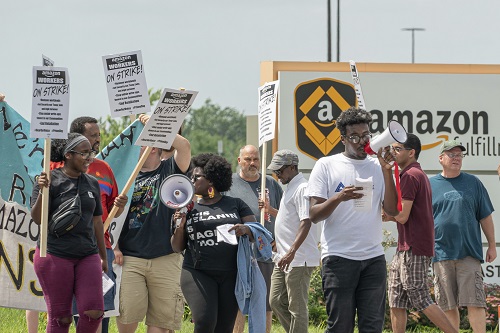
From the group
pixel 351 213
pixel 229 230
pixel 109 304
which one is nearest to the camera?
pixel 351 213

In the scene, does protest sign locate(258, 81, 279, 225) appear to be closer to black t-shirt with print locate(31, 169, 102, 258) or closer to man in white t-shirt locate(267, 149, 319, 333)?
man in white t-shirt locate(267, 149, 319, 333)

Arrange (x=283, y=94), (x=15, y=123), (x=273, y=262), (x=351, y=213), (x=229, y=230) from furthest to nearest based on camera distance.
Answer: (x=283, y=94) < (x=273, y=262) < (x=15, y=123) < (x=229, y=230) < (x=351, y=213)

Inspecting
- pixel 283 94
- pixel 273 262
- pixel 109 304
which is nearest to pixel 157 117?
pixel 109 304

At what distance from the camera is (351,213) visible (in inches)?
311

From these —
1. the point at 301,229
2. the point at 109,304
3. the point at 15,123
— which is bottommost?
the point at 109,304

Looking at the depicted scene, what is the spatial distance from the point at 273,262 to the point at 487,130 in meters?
4.94

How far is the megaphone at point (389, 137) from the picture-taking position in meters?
7.55

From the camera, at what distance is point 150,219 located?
9125 millimetres

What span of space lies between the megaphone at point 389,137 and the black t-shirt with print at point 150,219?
6.71 ft

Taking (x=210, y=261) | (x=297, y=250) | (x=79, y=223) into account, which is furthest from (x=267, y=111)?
(x=79, y=223)

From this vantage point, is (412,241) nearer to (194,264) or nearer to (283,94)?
(194,264)

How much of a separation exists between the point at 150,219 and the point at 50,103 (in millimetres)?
A: 1320

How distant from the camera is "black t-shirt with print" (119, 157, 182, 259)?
30.0 ft

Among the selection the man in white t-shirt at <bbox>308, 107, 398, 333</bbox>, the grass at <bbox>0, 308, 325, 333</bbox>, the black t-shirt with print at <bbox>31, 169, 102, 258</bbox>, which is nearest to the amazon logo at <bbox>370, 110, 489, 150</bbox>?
the grass at <bbox>0, 308, 325, 333</bbox>
